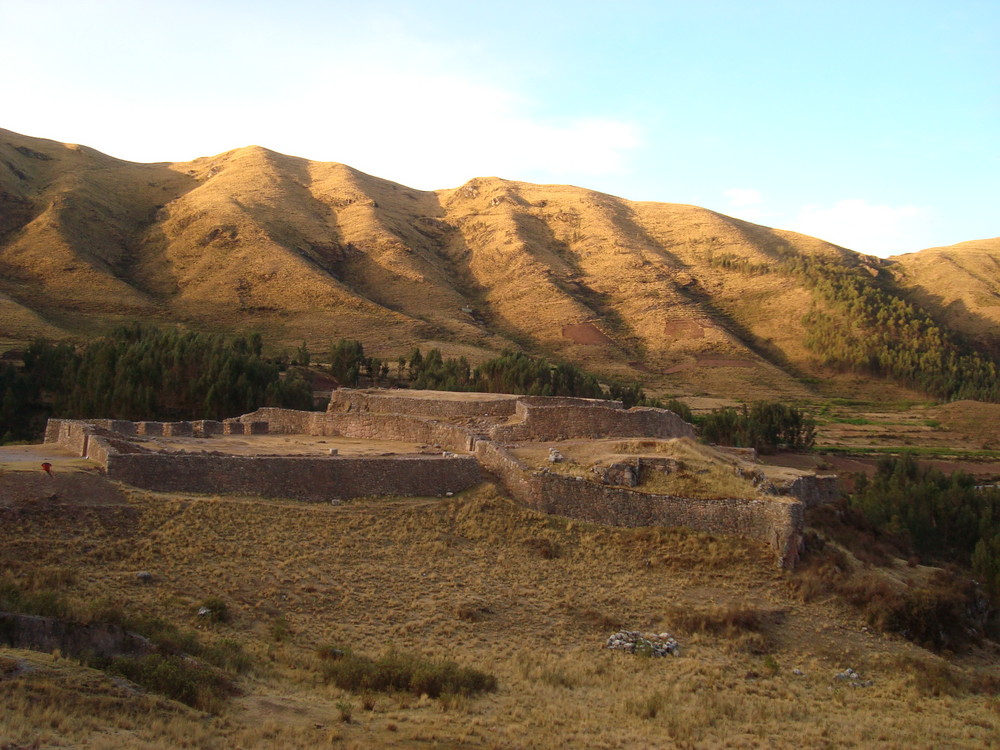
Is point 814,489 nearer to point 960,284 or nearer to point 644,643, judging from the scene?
point 644,643

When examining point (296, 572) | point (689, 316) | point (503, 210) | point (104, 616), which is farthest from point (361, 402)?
point (503, 210)

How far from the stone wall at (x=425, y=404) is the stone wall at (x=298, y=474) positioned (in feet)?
23.5

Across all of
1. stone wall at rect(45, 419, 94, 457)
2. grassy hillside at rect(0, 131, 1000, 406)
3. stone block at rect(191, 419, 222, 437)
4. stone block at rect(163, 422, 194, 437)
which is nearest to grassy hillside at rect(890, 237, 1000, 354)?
grassy hillside at rect(0, 131, 1000, 406)

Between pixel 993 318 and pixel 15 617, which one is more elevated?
pixel 993 318

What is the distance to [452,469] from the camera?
23.4 m

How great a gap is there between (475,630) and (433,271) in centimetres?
9964

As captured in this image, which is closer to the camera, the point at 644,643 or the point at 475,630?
the point at 475,630

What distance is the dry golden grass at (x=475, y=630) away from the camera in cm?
1183

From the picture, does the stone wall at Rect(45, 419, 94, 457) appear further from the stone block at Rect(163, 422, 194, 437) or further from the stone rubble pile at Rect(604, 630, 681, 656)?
the stone rubble pile at Rect(604, 630, 681, 656)

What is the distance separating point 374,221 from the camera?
122m

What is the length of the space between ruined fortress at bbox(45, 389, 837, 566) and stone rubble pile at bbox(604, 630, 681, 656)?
4.70m

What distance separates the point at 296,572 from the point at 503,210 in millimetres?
124121

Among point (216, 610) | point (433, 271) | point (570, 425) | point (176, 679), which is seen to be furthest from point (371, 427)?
point (433, 271)

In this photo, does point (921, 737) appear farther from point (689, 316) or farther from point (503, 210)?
point (503, 210)
